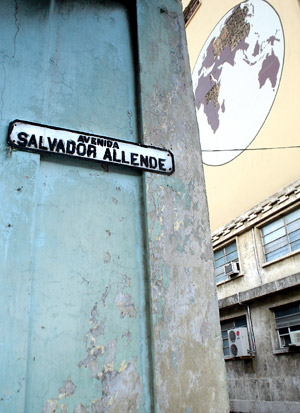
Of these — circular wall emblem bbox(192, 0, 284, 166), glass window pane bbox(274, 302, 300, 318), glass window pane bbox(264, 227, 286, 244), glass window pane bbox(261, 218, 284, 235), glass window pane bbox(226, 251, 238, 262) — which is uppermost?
circular wall emblem bbox(192, 0, 284, 166)

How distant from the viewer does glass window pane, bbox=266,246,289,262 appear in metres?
10.7

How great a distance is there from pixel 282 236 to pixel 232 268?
214cm

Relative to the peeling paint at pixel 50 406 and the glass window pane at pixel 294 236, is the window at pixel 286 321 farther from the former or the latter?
the peeling paint at pixel 50 406

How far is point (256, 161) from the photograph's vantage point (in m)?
12.6

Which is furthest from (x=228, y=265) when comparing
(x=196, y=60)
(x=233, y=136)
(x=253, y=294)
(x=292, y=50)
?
(x=196, y=60)

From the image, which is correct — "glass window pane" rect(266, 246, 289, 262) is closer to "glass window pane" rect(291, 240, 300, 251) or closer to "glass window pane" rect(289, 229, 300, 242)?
"glass window pane" rect(291, 240, 300, 251)

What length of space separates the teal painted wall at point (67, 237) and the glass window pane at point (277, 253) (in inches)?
363

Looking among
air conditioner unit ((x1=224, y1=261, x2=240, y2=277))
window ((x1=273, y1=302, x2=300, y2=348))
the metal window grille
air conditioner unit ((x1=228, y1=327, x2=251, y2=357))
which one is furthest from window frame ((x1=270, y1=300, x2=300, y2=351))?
the metal window grille

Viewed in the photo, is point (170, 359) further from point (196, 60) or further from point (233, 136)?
point (196, 60)

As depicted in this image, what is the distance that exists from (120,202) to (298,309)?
938 centimetres

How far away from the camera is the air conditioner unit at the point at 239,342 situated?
36.5 ft

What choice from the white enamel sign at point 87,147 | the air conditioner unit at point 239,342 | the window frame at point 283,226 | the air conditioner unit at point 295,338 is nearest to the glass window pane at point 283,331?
the air conditioner unit at point 295,338

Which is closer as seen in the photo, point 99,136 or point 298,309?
point 99,136

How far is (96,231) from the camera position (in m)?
2.09
